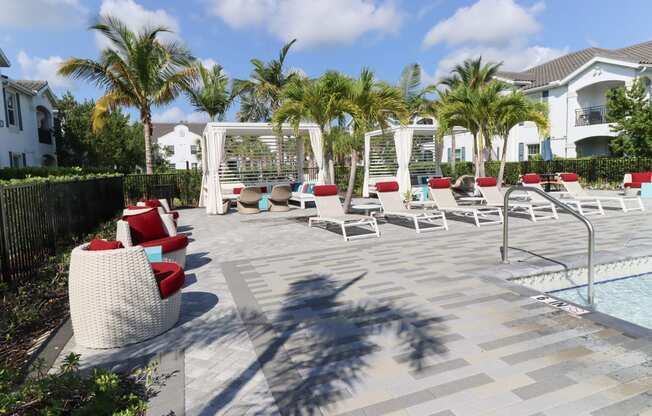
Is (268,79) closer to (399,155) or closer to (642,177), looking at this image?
(399,155)

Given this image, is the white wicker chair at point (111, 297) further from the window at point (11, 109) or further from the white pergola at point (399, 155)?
the window at point (11, 109)

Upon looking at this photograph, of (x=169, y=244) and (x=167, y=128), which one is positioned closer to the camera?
(x=169, y=244)

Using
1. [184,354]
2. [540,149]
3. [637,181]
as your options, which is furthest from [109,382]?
[540,149]

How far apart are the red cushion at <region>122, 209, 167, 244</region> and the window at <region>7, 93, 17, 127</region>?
60.5ft

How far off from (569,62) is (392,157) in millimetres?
18028

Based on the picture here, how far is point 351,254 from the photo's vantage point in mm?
6969

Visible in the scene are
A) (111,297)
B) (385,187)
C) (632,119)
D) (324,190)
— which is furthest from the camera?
(632,119)

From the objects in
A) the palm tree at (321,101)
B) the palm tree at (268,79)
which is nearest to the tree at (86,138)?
the palm tree at (268,79)

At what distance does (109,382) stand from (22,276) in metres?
3.92

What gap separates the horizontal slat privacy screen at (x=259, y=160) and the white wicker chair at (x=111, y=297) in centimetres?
1331

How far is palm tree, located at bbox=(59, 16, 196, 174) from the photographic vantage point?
52.2 ft

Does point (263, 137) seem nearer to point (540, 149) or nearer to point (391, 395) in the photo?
point (391, 395)

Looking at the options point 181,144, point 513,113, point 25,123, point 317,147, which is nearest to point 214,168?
point 317,147

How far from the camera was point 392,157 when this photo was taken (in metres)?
19.7
